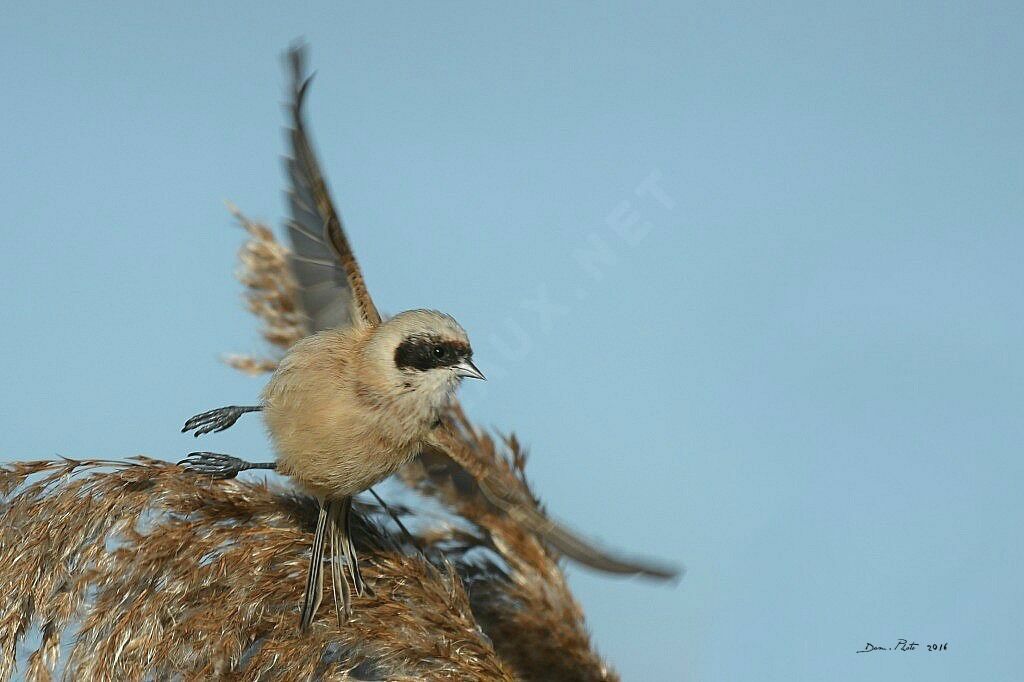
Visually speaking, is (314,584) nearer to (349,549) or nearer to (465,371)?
(349,549)

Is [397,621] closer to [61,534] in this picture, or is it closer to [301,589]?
[301,589]

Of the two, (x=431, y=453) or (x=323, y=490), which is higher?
(x=431, y=453)

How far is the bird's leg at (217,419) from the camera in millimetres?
3215

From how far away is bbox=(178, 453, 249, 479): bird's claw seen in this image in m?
2.72

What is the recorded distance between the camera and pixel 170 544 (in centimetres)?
251

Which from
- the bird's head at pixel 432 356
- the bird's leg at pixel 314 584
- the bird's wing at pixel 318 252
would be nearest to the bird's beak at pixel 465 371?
the bird's head at pixel 432 356

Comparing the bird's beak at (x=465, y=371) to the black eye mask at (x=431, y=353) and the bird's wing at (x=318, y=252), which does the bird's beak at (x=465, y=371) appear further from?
the bird's wing at (x=318, y=252)

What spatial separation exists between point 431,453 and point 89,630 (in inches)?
42.2

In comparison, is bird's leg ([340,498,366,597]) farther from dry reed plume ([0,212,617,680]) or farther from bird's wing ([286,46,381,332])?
bird's wing ([286,46,381,332])

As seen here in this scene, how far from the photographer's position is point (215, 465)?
9.10ft

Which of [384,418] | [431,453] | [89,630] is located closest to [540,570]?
[431,453]

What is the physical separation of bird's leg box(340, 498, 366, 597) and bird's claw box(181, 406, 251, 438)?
0.59 metres

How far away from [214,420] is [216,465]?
48cm

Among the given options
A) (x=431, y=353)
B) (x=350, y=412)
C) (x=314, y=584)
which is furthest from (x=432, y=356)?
(x=314, y=584)
